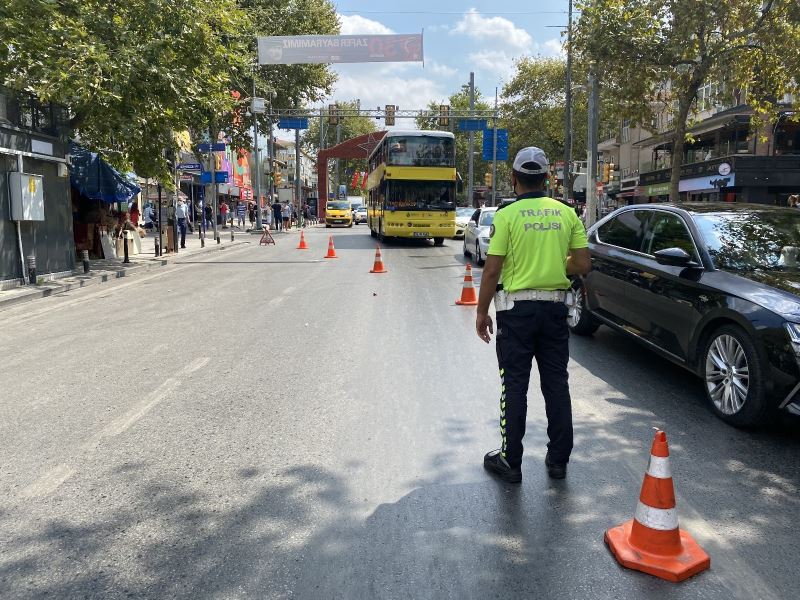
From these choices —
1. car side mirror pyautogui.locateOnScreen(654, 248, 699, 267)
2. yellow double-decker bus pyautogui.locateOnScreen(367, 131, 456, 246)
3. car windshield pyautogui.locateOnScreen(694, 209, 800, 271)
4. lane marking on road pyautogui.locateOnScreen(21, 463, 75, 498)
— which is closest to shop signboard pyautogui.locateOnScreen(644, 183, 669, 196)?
yellow double-decker bus pyautogui.locateOnScreen(367, 131, 456, 246)

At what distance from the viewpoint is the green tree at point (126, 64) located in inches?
474

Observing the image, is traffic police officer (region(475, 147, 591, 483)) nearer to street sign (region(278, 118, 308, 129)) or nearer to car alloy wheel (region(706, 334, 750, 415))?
car alloy wheel (region(706, 334, 750, 415))

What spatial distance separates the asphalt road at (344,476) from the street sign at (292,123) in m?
29.8

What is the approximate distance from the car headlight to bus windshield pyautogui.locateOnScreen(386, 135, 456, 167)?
19097 mm

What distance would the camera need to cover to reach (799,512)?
3523mm

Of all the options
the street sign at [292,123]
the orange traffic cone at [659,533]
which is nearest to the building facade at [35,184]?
the orange traffic cone at [659,533]

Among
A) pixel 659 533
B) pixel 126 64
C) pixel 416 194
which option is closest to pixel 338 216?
pixel 416 194

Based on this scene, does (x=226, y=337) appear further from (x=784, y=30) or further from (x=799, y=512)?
(x=784, y=30)

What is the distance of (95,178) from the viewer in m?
16.5

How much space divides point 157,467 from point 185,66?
12.5 metres

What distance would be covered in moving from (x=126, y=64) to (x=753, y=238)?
11.4m

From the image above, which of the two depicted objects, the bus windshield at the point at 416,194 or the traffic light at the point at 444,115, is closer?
the bus windshield at the point at 416,194

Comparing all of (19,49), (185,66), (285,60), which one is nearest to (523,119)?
(285,60)

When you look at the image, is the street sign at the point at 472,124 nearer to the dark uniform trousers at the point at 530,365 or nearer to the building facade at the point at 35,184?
the building facade at the point at 35,184
